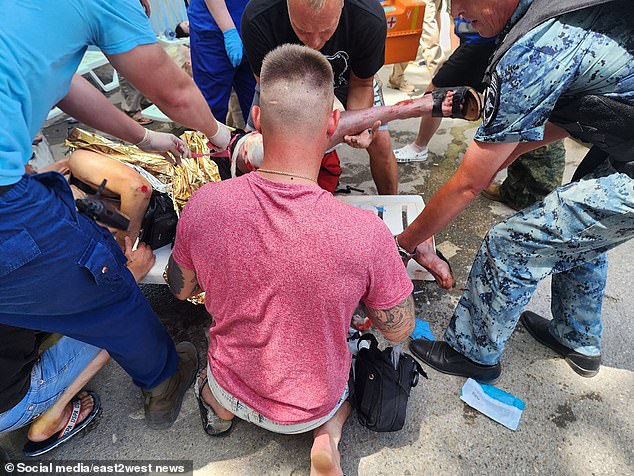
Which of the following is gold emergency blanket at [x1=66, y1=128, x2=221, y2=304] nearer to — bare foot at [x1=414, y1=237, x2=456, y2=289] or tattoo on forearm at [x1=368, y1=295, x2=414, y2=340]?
tattoo on forearm at [x1=368, y1=295, x2=414, y2=340]

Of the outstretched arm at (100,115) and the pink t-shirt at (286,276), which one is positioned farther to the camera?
the outstretched arm at (100,115)

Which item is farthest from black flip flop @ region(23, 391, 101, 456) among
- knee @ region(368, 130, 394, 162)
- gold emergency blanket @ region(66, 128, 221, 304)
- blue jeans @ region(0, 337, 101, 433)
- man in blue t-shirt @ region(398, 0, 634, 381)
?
knee @ region(368, 130, 394, 162)

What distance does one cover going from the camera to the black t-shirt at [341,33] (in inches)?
88.3

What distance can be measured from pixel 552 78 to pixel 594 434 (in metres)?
1.57

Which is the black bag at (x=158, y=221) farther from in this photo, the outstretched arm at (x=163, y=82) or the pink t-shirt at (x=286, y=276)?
the pink t-shirt at (x=286, y=276)

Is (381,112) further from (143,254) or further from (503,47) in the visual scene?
(143,254)

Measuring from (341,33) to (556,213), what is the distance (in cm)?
157

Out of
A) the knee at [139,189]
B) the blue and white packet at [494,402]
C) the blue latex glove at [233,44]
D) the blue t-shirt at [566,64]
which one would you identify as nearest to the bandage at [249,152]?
the knee at [139,189]

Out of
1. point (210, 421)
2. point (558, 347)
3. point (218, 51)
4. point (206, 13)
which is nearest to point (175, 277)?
point (210, 421)

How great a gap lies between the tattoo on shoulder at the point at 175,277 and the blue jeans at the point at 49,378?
2.00ft

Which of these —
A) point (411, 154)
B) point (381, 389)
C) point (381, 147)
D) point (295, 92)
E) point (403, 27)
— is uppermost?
point (295, 92)

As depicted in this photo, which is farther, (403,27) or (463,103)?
(403,27)

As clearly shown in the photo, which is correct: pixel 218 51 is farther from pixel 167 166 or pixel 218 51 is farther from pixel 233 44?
pixel 167 166

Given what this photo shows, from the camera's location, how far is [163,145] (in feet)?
6.93
